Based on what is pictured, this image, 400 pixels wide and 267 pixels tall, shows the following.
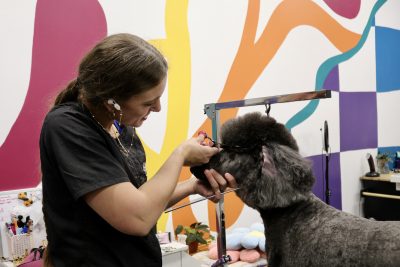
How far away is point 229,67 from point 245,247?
1163 mm

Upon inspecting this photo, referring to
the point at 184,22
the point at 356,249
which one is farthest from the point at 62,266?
the point at 184,22

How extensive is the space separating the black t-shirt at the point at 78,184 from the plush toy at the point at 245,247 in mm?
993

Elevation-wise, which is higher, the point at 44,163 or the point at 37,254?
the point at 44,163

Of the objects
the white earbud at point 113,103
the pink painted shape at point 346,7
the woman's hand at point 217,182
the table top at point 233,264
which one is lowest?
the table top at point 233,264

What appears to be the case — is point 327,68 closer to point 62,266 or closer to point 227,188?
point 227,188

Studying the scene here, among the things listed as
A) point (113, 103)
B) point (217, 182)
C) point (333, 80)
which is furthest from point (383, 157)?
point (113, 103)

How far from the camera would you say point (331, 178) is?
10.4 ft

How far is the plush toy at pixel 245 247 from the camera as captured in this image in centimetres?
181

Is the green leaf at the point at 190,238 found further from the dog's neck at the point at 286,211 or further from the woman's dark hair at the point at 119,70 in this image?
the woman's dark hair at the point at 119,70

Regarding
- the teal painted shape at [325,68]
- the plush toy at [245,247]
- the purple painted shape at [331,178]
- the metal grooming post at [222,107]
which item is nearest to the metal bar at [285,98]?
the metal grooming post at [222,107]

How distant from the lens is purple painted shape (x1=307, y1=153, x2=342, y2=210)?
9.81ft

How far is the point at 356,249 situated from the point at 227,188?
1.26 feet

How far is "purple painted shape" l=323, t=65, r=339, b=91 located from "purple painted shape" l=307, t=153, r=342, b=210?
0.56 m

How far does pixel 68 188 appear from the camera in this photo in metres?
0.80
